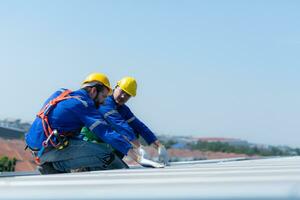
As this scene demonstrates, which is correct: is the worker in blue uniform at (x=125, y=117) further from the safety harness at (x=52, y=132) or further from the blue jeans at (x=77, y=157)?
the safety harness at (x=52, y=132)

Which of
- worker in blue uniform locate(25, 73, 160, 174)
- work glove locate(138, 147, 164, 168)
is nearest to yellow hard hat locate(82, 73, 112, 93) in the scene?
worker in blue uniform locate(25, 73, 160, 174)

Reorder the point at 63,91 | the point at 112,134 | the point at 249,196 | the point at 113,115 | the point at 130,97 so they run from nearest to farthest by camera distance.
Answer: the point at 249,196
the point at 112,134
the point at 63,91
the point at 113,115
the point at 130,97

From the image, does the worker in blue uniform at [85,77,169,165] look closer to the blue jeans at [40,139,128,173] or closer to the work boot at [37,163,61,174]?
the blue jeans at [40,139,128,173]

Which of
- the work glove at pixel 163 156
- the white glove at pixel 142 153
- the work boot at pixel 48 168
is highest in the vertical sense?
the white glove at pixel 142 153

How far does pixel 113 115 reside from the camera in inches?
223

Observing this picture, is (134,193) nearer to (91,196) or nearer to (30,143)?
(91,196)

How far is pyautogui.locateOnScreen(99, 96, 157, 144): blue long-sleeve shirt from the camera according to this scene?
217 inches

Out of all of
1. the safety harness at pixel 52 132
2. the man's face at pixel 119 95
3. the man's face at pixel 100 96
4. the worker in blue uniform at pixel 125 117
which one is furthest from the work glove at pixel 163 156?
the safety harness at pixel 52 132

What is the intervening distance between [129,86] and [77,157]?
1329mm

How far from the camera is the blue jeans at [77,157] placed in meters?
5.03

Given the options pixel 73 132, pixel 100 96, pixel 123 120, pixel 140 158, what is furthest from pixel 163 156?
pixel 73 132

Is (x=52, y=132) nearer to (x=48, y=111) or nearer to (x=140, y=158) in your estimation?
(x=48, y=111)

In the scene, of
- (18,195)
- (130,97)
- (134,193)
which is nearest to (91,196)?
(134,193)

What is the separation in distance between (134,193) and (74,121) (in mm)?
3072
